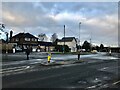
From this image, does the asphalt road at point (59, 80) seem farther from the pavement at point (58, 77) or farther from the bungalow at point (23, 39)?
the bungalow at point (23, 39)

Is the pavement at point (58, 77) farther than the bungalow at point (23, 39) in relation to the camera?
No

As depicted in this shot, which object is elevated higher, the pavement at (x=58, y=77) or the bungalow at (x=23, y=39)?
the bungalow at (x=23, y=39)

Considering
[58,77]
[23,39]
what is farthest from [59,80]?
[23,39]

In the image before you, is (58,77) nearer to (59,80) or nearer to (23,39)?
(59,80)

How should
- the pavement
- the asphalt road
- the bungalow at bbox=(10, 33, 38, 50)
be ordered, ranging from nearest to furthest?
the asphalt road
the pavement
the bungalow at bbox=(10, 33, 38, 50)

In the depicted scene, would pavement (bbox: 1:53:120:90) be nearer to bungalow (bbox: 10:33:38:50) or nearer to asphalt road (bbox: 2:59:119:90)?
asphalt road (bbox: 2:59:119:90)

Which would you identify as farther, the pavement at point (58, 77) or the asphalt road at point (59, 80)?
the pavement at point (58, 77)

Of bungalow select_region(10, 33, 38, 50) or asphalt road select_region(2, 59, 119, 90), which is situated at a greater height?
bungalow select_region(10, 33, 38, 50)

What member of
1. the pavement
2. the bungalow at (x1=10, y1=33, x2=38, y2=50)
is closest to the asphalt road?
the pavement

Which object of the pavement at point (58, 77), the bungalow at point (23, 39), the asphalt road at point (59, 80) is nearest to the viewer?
the asphalt road at point (59, 80)

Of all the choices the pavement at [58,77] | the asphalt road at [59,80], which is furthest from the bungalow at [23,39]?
the asphalt road at [59,80]

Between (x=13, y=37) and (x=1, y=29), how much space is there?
78237 millimetres

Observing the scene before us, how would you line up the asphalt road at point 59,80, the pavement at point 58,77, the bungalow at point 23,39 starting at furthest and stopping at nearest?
the bungalow at point 23,39, the pavement at point 58,77, the asphalt road at point 59,80

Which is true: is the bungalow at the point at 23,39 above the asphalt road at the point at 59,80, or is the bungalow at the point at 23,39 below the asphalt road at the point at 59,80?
above
